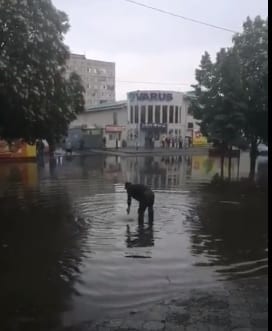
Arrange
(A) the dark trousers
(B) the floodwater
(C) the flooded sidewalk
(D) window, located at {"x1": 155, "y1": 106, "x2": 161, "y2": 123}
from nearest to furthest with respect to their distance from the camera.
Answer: (C) the flooded sidewalk
(B) the floodwater
(A) the dark trousers
(D) window, located at {"x1": 155, "y1": 106, "x2": 161, "y2": 123}

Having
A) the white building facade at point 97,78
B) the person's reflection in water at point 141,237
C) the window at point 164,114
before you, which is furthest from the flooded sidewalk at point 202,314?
the white building facade at point 97,78

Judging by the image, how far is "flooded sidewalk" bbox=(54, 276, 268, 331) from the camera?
5578 millimetres

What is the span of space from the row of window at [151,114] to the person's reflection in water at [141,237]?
194 feet

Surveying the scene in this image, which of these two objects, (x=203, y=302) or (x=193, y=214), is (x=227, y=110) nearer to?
(x=193, y=214)

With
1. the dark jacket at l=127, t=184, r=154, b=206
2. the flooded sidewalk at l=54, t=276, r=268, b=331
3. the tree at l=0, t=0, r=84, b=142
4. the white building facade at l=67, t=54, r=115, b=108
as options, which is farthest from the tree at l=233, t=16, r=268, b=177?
the white building facade at l=67, t=54, r=115, b=108

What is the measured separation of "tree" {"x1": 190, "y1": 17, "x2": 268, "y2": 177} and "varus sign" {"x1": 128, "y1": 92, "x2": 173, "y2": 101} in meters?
45.7

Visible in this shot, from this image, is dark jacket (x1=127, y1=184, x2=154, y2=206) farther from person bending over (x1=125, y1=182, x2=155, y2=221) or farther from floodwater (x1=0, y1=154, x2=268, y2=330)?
floodwater (x1=0, y1=154, x2=268, y2=330)

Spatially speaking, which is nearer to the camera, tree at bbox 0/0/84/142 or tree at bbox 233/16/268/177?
tree at bbox 0/0/84/142

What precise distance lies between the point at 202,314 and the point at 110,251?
4.01 m

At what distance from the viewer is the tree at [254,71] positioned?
2283cm

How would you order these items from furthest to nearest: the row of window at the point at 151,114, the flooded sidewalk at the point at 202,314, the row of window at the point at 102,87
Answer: the row of window at the point at 102,87, the row of window at the point at 151,114, the flooded sidewalk at the point at 202,314

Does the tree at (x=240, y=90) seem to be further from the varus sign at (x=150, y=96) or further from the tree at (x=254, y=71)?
the varus sign at (x=150, y=96)

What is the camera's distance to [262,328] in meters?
5.39

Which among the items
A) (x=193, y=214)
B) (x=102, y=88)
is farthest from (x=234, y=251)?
(x=102, y=88)
